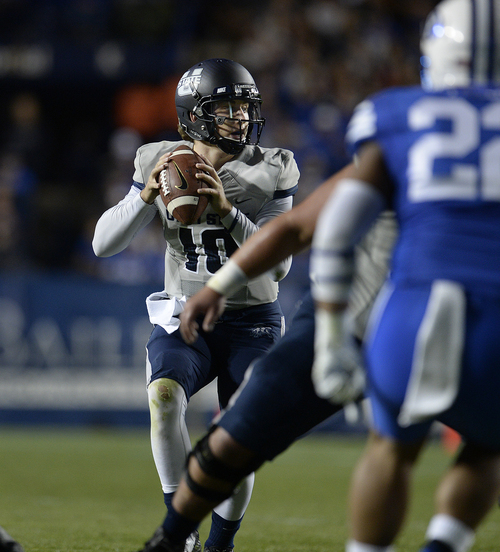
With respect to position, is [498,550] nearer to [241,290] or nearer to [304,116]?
[241,290]

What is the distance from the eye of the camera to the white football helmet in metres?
1.95

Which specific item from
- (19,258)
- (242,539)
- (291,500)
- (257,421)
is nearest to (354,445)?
(291,500)

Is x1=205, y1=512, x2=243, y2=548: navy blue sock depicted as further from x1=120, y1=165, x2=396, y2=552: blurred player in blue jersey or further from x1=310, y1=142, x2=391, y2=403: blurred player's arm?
x1=310, y1=142, x2=391, y2=403: blurred player's arm

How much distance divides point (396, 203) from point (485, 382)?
463 millimetres

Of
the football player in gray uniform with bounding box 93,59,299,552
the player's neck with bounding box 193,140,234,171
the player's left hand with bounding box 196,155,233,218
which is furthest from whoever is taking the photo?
the player's neck with bounding box 193,140,234,171

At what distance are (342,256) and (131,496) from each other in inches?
141

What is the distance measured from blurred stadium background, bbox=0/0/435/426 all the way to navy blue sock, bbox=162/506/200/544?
5.99m

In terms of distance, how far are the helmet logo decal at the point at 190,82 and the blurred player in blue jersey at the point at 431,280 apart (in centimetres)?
144

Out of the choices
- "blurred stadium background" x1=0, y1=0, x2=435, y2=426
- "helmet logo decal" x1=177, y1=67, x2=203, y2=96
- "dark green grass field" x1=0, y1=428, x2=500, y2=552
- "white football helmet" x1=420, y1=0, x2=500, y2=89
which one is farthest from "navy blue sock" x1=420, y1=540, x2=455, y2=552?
"blurred stadium background" x1=0, y1=0, x2=435, y2=426

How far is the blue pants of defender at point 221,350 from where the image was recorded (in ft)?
9.86

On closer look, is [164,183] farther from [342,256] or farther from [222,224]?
[342,256]

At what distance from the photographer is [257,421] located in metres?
2.30

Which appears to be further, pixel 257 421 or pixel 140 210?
pixel 140 210

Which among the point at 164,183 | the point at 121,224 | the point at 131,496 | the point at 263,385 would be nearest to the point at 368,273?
the point at 263,385
